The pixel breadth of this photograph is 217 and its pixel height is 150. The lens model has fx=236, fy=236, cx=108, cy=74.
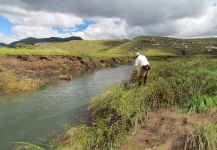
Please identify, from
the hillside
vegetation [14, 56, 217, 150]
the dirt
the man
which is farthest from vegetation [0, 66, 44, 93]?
the hillside

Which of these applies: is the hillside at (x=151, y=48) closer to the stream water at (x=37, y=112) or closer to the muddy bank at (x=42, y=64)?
the muddy bank at (x=42, y=64)

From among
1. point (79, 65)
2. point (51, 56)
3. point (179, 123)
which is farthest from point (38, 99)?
point (79, 65)

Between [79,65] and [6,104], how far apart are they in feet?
110

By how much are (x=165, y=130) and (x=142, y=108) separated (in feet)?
5.40

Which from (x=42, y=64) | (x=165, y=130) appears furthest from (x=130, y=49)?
(x=165, y=130)

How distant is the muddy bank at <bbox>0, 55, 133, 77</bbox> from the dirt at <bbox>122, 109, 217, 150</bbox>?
1224 inches

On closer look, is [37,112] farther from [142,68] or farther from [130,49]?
[130,49]

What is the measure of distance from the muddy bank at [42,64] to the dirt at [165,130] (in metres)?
31.1

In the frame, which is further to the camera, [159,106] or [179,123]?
[159,106]

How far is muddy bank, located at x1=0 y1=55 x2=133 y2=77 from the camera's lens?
125 ft

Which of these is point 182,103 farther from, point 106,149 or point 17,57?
point 17,57

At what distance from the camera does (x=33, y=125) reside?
14703 millimetres

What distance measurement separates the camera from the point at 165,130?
8281 mm

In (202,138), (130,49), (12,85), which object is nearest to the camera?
(202,138)
